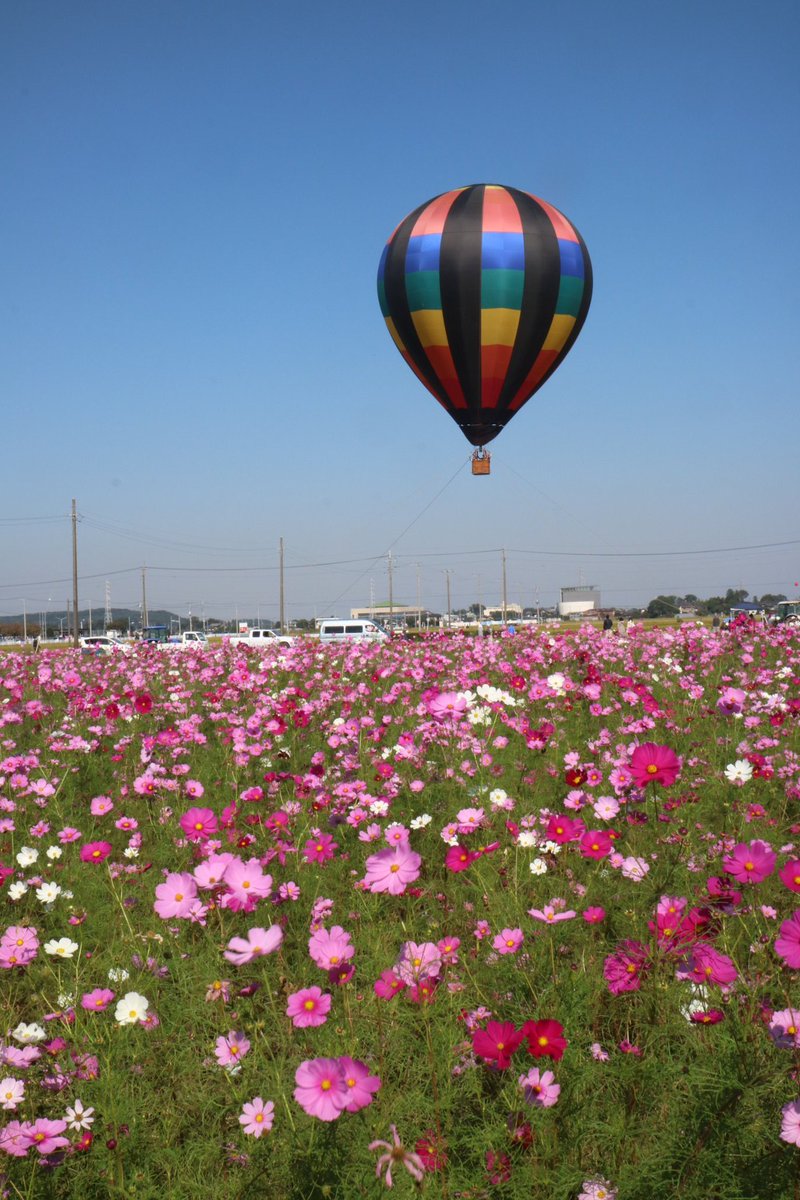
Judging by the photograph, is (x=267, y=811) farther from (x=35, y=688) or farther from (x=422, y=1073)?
(x=35, y=688)

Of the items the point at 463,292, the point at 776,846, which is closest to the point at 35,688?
the point at 776,846

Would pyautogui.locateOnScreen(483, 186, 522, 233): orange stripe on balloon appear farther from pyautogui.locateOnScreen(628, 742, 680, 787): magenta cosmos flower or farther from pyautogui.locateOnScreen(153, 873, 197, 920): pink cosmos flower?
pyautogui.locateOnScreen(153, 873, 197, 920): pink cosmos flower

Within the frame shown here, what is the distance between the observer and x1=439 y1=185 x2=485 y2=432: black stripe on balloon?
16578 mm

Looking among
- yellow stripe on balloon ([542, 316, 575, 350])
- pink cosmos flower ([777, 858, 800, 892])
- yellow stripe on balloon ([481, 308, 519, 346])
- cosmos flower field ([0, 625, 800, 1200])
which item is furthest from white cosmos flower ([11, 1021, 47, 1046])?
yellow stripe on balloon ([542, 316, 575, 350])

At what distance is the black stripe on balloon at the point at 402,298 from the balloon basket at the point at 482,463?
1589 millimetres

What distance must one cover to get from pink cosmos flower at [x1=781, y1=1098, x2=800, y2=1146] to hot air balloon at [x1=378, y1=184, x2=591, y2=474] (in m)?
16.3

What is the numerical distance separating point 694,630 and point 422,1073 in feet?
31.3

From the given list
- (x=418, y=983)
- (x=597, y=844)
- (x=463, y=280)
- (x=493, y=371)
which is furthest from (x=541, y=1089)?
(x=493, y=371)

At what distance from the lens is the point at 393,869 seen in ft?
6.53

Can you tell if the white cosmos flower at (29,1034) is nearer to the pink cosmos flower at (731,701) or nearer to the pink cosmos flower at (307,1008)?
the pink cosmos flower at (307,1008)

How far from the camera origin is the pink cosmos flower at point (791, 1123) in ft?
5.08

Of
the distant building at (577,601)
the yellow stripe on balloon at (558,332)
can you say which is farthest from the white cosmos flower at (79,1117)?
the distant building at (577,601)

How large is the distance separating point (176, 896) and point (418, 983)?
579 millimetres

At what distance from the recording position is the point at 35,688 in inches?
371
